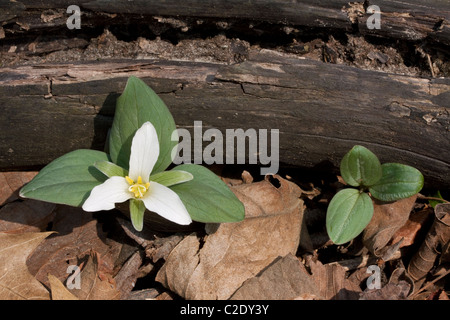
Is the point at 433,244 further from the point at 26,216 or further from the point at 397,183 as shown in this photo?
the point at 26,216

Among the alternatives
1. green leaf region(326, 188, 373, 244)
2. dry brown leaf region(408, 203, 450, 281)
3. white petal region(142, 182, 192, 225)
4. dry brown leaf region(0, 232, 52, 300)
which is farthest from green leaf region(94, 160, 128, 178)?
dry brown leaf region(408, 203, 450, 281)

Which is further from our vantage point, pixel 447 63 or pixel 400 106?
pixel 447 63

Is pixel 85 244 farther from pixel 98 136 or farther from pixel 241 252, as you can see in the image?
pixel 241 252

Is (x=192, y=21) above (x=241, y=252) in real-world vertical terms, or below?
above

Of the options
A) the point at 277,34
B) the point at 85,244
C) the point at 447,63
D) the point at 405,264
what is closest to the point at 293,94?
the point at 277,34

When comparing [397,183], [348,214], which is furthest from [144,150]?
[397,183]

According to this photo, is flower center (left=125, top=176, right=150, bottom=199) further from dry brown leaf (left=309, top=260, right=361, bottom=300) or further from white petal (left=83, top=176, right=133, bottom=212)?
dry brown leaf (left=309, top=260, right=361, bottom=300)

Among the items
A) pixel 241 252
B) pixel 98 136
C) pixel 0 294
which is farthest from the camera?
pixel 98 136

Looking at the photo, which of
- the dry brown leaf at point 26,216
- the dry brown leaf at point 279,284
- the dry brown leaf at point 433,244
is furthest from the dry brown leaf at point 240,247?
the dry brown leaf at point 26,216
